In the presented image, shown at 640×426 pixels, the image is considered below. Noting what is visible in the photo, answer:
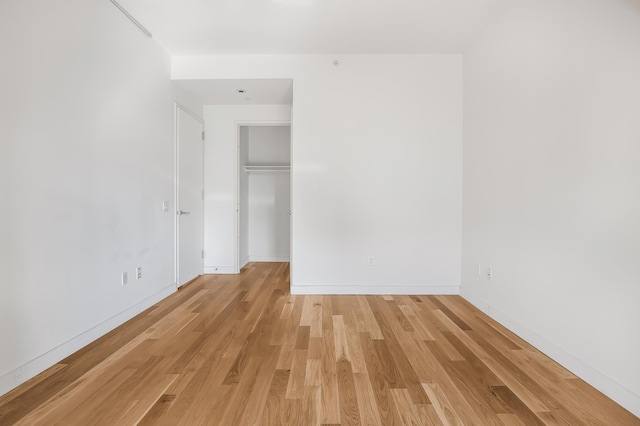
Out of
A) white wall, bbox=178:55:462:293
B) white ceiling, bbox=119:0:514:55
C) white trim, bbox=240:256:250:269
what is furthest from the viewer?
white trim, bbox=240:256:250:269

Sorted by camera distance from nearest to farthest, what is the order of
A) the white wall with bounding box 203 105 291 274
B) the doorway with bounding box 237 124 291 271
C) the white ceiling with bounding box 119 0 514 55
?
1. the white ceiling with bounding box 119 0 514 55
2. the white wall with bounding box 203 105 291 274
3. the doorway with bounding box 237 124 291 271

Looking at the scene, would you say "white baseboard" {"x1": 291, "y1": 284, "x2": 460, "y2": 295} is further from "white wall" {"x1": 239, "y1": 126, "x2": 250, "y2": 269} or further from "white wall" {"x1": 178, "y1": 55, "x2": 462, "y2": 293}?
"white wall" {"x1": 239, "y1": 126, "x2": 250, "y2": 269}

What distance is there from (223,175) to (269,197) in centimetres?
128

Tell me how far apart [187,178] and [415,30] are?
132 inches

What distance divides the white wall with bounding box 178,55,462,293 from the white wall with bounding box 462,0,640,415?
0.60 metres

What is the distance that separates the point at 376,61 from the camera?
3.64 m

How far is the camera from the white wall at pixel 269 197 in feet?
19.0

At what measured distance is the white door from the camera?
385cm

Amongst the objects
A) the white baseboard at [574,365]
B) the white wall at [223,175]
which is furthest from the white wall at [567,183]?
the white wall at [223,175]

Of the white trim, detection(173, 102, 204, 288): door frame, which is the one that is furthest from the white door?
the white trim

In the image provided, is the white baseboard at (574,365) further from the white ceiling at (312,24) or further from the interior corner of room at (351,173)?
the white ceiling at (312,24)

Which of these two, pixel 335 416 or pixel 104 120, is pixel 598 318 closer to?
pixel 335 416

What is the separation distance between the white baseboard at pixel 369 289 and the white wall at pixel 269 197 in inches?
84.9

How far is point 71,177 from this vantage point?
221 cm
